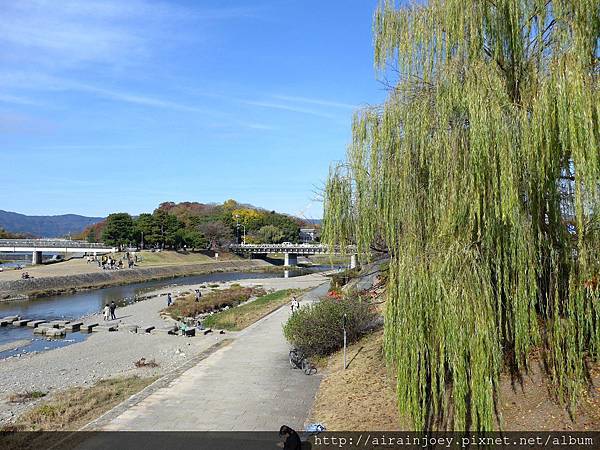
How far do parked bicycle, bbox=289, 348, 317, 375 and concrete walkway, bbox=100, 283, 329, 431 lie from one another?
22cm

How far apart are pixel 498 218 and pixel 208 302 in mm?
33993

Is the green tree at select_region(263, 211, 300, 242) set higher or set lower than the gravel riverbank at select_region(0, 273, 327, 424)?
higher

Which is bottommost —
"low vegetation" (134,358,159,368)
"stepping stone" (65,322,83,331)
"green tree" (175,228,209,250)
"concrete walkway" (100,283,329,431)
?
"stepping stone" (65,322,83,331)

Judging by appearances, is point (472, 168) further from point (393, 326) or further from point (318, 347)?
point (318, 347)

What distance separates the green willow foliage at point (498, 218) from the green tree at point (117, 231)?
84466 mm

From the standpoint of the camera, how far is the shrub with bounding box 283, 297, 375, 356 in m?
17.2

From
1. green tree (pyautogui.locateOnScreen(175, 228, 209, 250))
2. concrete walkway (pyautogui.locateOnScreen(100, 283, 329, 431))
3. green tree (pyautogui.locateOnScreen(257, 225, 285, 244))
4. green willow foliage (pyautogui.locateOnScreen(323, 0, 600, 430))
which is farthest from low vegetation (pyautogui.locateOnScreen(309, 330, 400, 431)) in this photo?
green tree (pyautogui.locateOnScreen(257, 225, 285, 244))

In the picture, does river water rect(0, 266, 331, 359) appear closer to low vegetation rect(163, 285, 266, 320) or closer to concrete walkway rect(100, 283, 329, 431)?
low vegetation rect(163, 285, 266, 320)

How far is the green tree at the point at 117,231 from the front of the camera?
87125mm

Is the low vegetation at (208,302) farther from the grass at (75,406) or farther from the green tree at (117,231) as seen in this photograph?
the green tree at (117,231)

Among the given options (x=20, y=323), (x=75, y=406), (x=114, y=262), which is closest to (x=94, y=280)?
(x=114, y=262)

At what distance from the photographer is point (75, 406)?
1407 centimetres

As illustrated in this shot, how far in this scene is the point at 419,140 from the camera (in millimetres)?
9445

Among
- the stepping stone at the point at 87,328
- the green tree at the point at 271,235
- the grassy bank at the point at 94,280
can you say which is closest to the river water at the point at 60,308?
the stepping stone at the point at 87,328
